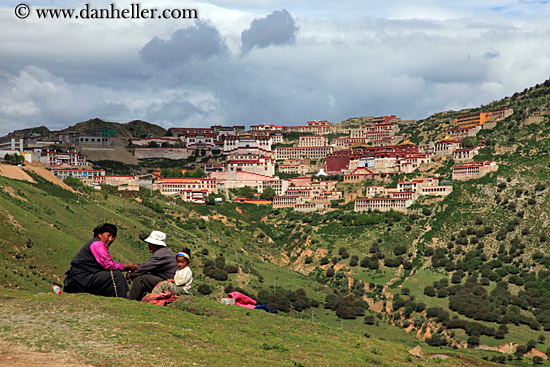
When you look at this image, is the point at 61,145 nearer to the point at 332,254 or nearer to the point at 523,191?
the point at 332,254

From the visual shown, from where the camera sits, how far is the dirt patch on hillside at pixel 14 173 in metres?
72.6

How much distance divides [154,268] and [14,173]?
202 feet

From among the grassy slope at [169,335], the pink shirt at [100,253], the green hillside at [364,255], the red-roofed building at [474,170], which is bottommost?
the green hillside at [364,255]

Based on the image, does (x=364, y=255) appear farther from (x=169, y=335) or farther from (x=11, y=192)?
(x=169, y=335)

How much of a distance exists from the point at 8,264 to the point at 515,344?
161 feet

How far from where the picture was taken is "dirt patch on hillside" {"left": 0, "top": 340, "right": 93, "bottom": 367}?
15.0m

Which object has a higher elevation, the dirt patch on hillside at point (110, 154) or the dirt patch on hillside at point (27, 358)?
the dirt patch on hillside at point (110, 154)

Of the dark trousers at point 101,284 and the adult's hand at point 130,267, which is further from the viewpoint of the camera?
the dark trousers at point 101,284

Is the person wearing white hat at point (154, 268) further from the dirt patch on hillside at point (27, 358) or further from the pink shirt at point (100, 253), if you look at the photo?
the dirt patch on hillside at point (27, 358)

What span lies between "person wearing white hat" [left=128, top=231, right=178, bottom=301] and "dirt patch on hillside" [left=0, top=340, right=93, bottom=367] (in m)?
3.43

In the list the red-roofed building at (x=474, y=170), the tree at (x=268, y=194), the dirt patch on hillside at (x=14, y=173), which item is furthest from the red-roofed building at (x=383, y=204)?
the dirt patch on hillside at (x=14, y=173)

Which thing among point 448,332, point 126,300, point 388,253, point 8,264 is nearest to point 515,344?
point 448,332

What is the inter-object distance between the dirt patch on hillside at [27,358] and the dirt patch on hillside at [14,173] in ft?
194

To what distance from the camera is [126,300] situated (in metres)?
19.3
